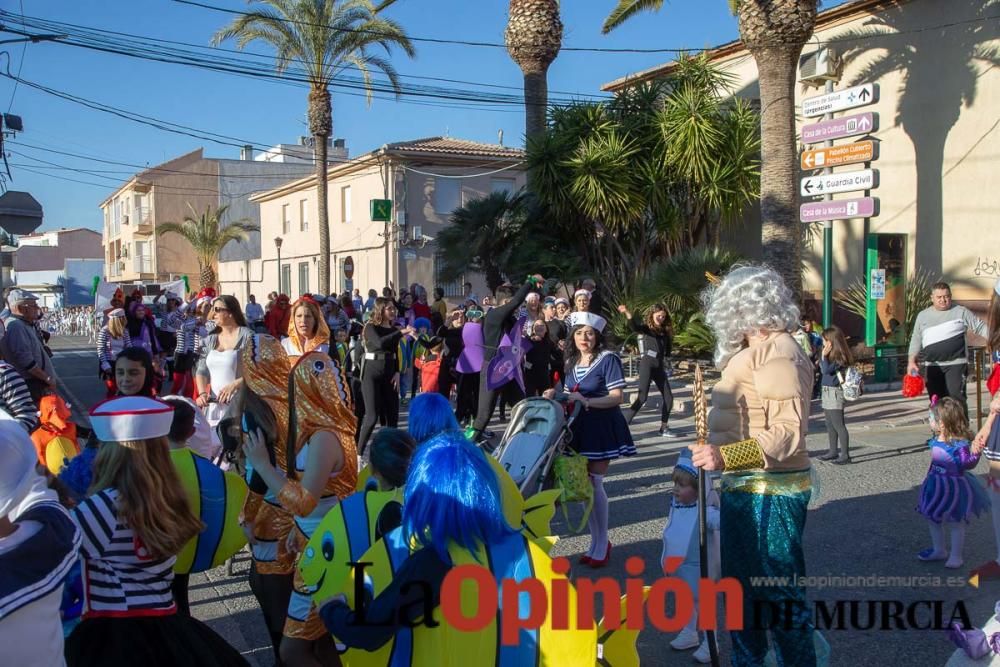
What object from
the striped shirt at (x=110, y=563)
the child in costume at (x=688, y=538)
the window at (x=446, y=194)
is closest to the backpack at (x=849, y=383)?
the child in costume at (x=688, y=538)

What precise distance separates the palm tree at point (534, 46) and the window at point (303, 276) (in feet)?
58.2

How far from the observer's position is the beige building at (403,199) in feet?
93.5

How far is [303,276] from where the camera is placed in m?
34.9

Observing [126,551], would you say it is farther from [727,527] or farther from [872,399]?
[872,399]

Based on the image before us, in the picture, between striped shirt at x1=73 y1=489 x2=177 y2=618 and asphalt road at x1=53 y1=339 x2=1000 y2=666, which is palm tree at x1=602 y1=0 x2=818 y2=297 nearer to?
asphalt road at x1=53 y1=339 x2=1000 y2=666

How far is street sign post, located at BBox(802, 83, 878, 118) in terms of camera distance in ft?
41.7

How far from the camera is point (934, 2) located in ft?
53.6

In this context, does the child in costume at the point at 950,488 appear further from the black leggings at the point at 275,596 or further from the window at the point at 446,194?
the window at the point at 446,194

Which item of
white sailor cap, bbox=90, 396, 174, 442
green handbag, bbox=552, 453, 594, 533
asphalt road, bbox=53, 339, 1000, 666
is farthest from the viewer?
green handbag, bbox=552, 453, 594, 533

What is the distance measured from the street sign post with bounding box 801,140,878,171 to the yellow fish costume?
471 inches

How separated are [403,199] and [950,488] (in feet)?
80.5

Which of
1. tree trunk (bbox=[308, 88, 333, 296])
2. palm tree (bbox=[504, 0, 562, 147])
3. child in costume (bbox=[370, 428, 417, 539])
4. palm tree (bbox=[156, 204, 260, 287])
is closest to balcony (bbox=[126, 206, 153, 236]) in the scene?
palm tree (bbox=[156, 204, 260, 287])

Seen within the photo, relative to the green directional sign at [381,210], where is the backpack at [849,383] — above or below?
below

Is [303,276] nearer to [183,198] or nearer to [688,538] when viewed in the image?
[183,198]
